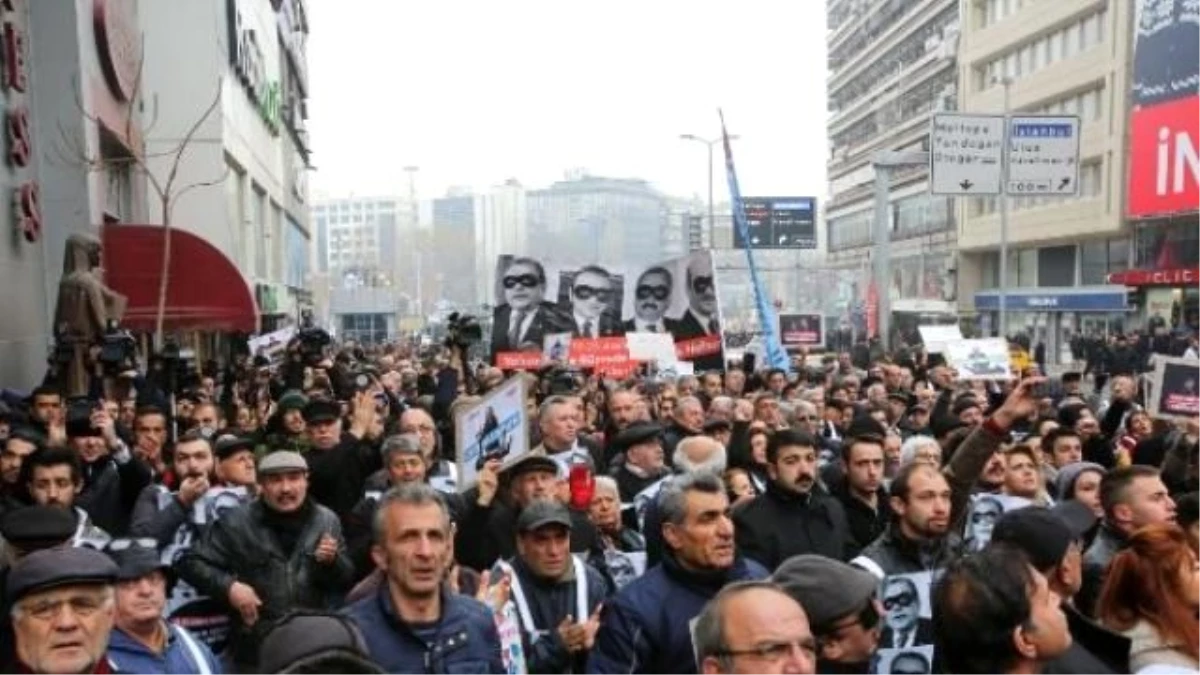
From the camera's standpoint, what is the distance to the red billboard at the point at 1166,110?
1331 inches

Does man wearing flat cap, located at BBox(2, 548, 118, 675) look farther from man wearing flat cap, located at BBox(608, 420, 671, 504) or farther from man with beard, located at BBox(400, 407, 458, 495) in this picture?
man wearing flat cap, located at BBox(608, 420, 671, 504)

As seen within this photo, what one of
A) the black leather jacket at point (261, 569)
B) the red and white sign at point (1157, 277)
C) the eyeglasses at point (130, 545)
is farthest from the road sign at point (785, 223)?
the eyeglasses at point (130, 545)

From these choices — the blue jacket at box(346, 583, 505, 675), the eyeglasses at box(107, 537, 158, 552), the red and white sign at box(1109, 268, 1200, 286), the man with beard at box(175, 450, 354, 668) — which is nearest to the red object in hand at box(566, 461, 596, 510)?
the man with beard at box(175, 450, 354, 668)

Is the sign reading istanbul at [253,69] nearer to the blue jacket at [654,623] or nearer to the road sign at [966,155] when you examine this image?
the road sign at [966,155]

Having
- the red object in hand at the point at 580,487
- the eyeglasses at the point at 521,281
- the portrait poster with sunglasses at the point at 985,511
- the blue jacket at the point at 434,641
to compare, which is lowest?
the portrait poster with sunglasses at the point at 985,511

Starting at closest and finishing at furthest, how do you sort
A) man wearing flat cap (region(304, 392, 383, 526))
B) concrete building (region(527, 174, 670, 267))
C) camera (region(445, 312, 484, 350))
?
man wearing flat cap (region(304, 392, 383, 526)), camera (region(445, 312, 484, 350)), concrete building (region(527, 174, 670, 267))

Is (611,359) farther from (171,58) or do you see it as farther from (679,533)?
(171,58)

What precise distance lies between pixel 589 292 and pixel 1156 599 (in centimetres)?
1201

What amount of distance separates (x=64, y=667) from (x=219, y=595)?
1785 mm

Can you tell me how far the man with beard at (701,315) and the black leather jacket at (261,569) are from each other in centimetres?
1030

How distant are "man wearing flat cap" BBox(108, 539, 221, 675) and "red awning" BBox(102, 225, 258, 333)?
12905mm

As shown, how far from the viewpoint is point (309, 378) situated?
558 inches

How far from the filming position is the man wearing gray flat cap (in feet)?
10.9

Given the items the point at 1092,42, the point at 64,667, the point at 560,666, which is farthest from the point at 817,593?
the point at 1092,42
